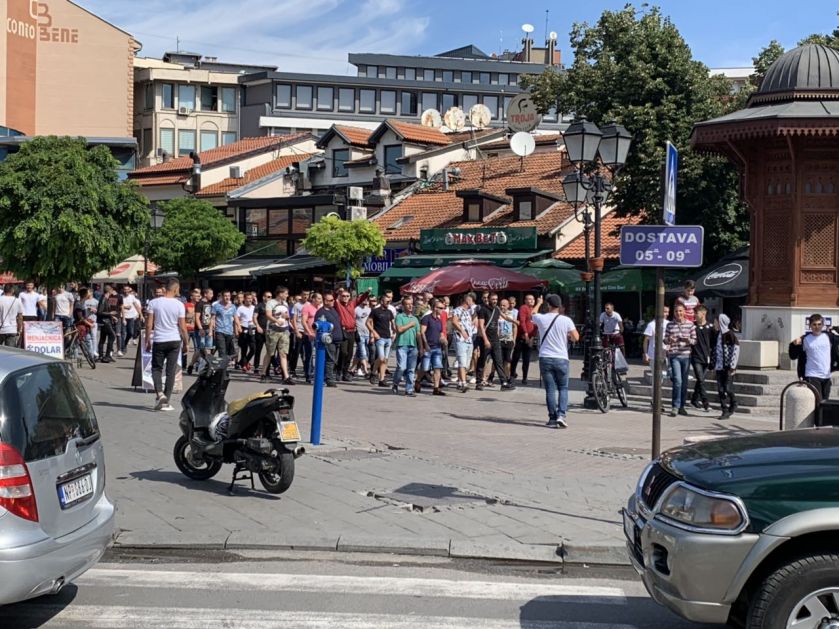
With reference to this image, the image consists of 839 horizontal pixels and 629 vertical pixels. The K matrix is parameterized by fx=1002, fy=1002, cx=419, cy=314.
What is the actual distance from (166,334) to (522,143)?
92.9 ft

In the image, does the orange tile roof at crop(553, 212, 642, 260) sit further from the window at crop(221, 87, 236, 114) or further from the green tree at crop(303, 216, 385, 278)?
the window at crop(221, 87, 236, 114)

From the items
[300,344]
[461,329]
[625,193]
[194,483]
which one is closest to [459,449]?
[194,483]

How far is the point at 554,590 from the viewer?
632cm

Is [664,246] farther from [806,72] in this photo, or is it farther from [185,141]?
[185,141]

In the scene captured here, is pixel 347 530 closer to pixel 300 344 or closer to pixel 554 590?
pixel 554 590

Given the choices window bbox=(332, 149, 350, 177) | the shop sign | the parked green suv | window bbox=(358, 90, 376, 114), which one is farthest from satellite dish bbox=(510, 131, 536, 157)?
window bbox=(358, 90, 376, 114)

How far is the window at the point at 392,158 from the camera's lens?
45.5 meters

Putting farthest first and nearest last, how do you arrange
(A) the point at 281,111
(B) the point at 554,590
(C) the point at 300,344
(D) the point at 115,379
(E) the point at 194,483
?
(A) the point at 281,111 → (C) the point at 300,344 → (D) the point at 115,379 → (E) the point at 194,483 → (B) the point at 554,590

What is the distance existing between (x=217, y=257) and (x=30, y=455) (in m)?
39.6

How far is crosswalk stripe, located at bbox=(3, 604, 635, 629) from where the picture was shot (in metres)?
5.48

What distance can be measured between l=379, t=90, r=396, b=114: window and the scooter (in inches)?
2890

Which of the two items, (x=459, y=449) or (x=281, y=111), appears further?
(x=281, y=111)

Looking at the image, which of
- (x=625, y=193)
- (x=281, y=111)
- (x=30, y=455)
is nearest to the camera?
(x=30, y=455)

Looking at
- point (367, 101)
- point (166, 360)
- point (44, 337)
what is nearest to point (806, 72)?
point (166, 360)
